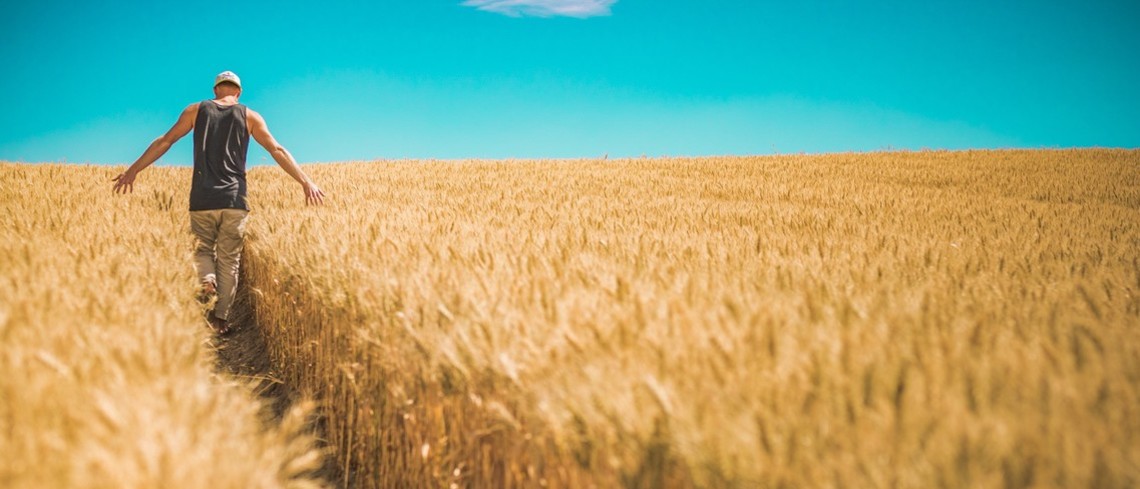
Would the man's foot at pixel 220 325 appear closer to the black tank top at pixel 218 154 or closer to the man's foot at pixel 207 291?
the man's foot at pixel 207 291

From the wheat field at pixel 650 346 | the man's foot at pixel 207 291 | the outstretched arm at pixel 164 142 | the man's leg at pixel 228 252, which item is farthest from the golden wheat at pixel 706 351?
the outstretched arm at pixel 164 142

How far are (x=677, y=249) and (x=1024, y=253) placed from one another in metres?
2.25

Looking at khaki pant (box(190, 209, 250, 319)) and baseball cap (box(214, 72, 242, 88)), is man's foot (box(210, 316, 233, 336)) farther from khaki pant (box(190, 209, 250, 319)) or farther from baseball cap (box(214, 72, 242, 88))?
baseball cap (box(214, 72, 242, 88))

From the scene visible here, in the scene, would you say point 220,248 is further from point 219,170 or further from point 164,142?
point 164,142

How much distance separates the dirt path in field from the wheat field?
185 mm

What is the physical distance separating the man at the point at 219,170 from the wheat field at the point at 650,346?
0.37 meters

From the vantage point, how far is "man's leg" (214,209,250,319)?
205 inches

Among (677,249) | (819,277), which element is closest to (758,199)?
(677,249)

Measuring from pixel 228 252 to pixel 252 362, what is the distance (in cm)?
96

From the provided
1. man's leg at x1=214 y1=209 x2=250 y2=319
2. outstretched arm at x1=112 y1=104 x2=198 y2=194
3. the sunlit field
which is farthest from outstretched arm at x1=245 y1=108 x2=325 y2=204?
the sunlit field

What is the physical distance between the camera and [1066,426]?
1.10 meters

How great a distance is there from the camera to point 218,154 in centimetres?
491

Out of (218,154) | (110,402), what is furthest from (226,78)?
(110,402)

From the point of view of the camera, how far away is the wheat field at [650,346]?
46.2 inches
